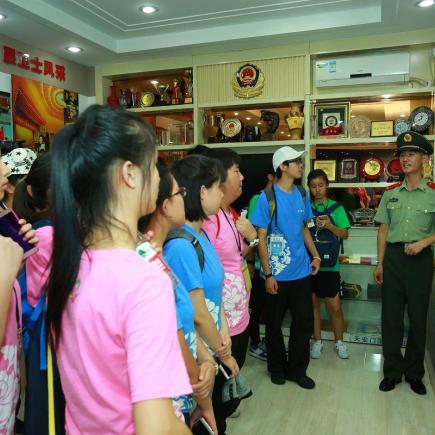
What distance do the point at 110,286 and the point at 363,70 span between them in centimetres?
372

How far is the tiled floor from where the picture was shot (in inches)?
91.6

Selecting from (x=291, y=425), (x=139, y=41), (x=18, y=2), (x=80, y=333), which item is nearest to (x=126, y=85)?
(x=139, y=41)

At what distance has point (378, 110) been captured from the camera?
13.1 feet

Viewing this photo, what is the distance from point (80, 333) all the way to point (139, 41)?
383 centimetres

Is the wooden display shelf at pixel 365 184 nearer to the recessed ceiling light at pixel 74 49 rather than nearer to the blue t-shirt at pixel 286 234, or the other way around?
the blue t-shirt at pixel 286 234

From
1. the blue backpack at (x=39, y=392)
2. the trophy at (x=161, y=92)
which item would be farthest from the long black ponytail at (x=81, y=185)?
the trophy at (x=161, y=92)

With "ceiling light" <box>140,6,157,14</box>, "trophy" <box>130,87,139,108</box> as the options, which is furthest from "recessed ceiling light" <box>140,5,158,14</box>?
"trophy" <box>130,87,139,108</box>

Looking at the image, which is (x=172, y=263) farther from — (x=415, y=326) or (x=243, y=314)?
(x=415, y=326)

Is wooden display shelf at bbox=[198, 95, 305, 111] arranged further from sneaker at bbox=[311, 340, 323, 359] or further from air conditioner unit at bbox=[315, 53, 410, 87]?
sneaker at bbox=[311, 340, 323, 359]

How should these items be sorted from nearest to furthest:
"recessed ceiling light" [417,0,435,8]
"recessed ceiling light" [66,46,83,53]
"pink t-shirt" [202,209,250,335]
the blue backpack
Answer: the blue backpack → "pink t-shirt" [202,209,250,335] → "recessed ceiling light" [417,0,435,8] → "recessed ceiling light" [66,46,83,53]

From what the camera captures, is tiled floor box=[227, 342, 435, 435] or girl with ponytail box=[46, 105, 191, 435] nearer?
girl with ponytail box=[46, 105, 191, 435]

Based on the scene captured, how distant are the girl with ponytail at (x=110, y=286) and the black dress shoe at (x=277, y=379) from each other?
7.35ft

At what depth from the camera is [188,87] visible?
4.40m

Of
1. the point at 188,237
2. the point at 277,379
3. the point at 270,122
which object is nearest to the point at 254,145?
the point at 270,122
